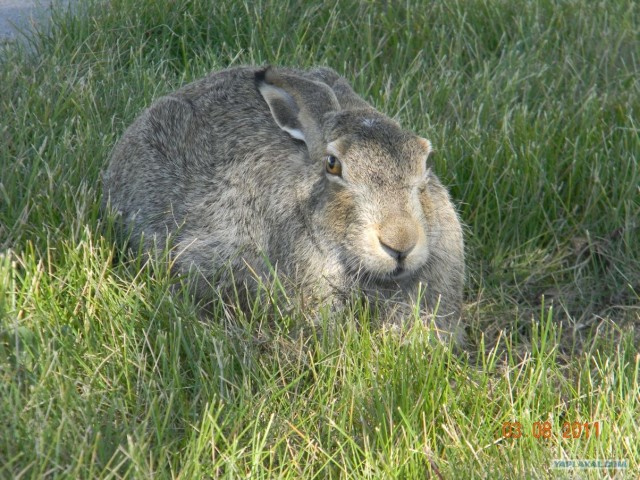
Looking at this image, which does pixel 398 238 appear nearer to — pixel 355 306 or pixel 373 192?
pixel 373 192

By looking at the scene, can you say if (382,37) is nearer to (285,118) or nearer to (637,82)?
(637,82)

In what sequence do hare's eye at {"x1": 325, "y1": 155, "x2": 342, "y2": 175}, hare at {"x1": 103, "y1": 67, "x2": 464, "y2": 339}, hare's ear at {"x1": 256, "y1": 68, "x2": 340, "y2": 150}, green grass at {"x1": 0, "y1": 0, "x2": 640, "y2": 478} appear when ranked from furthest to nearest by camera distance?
1. hare's ear at {"x1": 256, "y1": 68, "x2": 340, "y2": 150}
2. hare's eye at {"x1": 325, "y1": 155, "x2": 342, "y2": 175}
3. hare at {"x1": 103, "y1": 67, "x2": 464, "y2": 339}
4. green grass at {"x1": 0, "y1": 0, "x2": 640, "y2": 478}

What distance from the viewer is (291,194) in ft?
14.9

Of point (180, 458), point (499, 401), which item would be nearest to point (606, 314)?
point (499, 401)

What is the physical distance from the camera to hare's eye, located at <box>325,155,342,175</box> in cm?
416

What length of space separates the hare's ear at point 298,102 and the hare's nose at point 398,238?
0.73 m

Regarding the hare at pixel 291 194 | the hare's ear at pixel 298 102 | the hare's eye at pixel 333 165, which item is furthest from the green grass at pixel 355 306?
the hare's ear at pixel 298 102

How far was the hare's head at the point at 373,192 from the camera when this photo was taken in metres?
3.87

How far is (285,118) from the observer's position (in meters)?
4.68

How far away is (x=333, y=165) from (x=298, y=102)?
511 millimetres

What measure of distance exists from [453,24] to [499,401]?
3.46 metres
